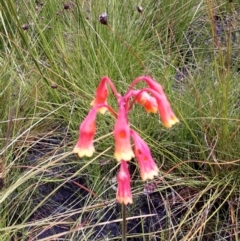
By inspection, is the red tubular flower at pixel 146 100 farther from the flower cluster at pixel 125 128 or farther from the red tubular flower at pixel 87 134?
the red tubular flower at pixel 87 134

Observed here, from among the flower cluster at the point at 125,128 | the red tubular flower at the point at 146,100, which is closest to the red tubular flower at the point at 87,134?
the flower cluster at the point at 125,128

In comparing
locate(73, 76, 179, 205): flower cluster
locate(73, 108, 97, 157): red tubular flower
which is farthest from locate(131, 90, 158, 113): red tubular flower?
locate(73, 108, 97, 157): red tubular flower

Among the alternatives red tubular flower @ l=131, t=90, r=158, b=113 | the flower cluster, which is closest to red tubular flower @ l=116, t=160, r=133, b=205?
the flower cluster

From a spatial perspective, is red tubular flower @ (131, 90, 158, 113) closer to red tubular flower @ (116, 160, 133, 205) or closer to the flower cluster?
the flower cluster

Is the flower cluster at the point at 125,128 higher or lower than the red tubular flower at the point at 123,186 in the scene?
higher

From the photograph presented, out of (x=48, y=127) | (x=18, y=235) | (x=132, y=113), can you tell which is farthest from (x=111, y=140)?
(x=18, y=235)

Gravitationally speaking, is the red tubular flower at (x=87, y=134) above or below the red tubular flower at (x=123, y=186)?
above

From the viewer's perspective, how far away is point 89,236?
177 cm

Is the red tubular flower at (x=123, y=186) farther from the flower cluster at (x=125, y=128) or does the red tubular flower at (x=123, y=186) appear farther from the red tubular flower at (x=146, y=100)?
the red tubular flower at (x=146, y=100)

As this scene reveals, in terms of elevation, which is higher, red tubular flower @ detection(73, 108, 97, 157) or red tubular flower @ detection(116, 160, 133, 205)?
red tubular flower @ detection(73, 108, 97, 157)

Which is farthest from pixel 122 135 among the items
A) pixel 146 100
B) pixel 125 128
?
pixel 146 100

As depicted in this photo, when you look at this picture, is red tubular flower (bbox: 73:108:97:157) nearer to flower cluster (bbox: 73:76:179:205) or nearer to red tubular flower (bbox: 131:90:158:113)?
flower cluster (bbox: 73:76:179:205)

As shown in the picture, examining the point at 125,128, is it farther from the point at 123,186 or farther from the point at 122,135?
the point at 123,186

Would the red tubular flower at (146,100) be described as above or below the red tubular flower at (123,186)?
above
